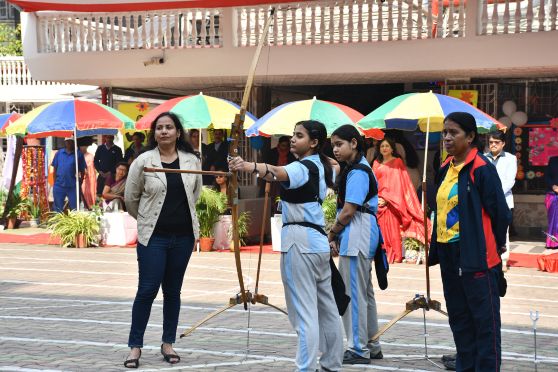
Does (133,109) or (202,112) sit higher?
(133,109)

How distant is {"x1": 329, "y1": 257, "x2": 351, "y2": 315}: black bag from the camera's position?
680 cm

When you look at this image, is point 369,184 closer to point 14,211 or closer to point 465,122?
point 465,122

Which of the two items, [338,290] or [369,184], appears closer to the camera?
[338,290]

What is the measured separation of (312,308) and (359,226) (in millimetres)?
1083

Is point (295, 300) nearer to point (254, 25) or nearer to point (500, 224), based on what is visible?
point (500, 224)

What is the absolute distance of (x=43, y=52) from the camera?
1956 centimetres

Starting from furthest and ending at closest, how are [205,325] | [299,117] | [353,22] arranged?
[353,22] < [299,117] < [205,325]

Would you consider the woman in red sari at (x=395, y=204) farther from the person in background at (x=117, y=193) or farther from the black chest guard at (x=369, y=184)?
the black chest guard at (x=369, y=184)

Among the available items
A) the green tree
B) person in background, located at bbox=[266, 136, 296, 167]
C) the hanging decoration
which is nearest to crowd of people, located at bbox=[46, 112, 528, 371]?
person in background, located at bbox=[266, 136, 296, 167]

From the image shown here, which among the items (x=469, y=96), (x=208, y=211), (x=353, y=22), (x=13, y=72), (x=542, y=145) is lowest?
(x=208, y=211)

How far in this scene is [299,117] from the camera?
14.4 meters

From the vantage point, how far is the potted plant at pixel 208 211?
15.4 meters

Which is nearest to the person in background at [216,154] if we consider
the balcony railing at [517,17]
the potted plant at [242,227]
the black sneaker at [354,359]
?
the potted plant at [242,227]

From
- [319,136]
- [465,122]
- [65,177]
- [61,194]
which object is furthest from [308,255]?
[61,194]
